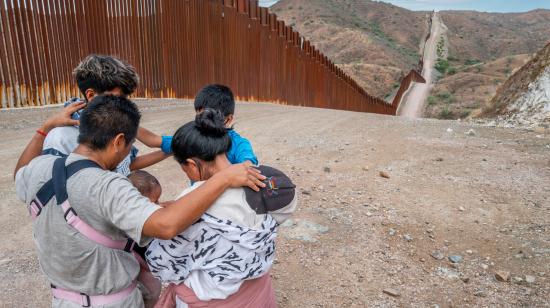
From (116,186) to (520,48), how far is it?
7341 centimetres

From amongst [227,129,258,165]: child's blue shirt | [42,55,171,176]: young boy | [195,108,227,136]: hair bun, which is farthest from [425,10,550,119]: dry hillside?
[195,108,227,136]: hair bun

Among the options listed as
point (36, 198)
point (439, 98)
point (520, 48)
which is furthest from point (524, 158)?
point (520, 48)

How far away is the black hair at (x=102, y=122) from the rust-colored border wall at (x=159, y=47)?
734 cm

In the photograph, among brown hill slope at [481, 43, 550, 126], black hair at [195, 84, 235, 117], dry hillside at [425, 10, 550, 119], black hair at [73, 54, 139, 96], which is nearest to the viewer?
black hair at [73, 54, 139, 96]

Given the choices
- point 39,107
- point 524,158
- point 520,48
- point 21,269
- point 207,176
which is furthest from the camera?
point 520,48

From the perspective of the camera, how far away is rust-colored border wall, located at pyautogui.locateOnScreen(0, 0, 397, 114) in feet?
25.5

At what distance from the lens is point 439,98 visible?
1209 inches

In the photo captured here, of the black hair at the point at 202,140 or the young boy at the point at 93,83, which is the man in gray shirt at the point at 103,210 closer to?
the black hair at the point at 202,140

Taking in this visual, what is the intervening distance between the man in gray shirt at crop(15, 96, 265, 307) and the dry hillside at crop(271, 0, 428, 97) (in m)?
36.4

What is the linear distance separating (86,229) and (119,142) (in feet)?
1.17

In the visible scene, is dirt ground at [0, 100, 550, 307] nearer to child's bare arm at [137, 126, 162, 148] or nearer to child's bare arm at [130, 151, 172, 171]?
child's bare arm at [130, 151, 172, 171]

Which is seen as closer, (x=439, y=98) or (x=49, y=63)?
(x=49, y=63)

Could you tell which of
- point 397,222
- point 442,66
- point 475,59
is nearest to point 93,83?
point 397,222

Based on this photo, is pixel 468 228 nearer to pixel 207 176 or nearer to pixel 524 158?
pixel 524 158
